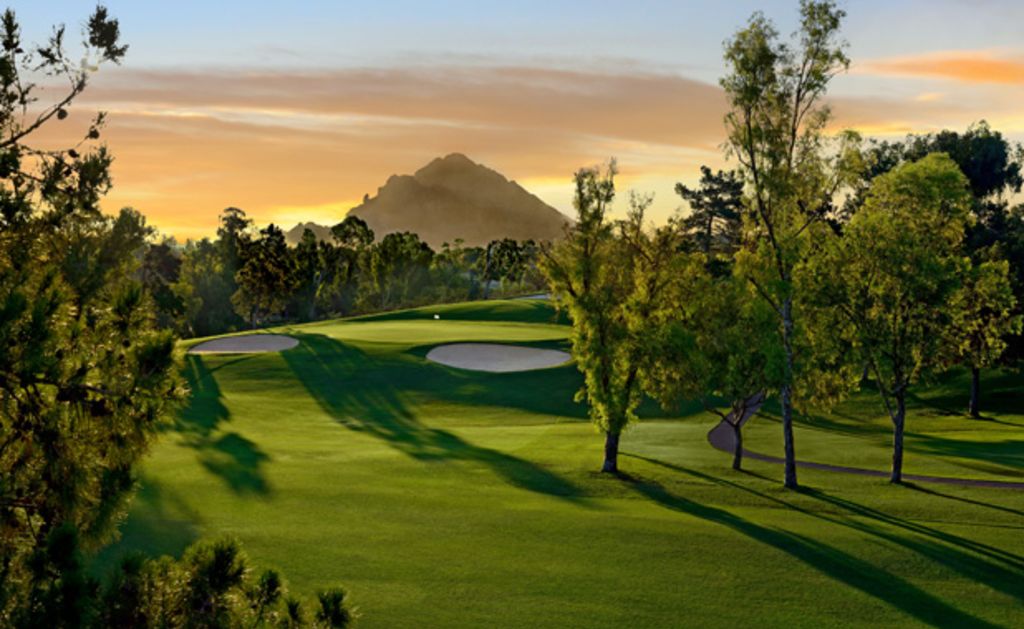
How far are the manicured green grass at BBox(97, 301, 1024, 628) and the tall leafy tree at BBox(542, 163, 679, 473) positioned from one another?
2902 mm

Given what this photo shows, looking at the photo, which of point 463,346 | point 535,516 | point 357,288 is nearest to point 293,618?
point 535,516

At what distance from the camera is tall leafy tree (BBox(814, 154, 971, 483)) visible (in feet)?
101

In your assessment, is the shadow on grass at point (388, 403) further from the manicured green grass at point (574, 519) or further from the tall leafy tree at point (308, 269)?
the tall leafy tree at point (308, 269)

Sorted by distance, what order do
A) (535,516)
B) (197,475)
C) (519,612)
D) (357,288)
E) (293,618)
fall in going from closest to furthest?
(293,618) < (519,612) < (535,516) < (197,475) < (357,288)

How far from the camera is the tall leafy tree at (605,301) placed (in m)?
33.0

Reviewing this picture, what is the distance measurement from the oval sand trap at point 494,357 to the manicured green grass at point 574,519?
1054cm

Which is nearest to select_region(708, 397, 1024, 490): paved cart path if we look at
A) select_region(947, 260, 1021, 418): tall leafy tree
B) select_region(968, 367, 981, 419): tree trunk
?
select_region(947, 260, 1021, 418): tall leafy tree

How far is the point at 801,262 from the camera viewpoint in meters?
31.5

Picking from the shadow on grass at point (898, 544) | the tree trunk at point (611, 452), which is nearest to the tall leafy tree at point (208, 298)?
the tree trunk at point (611, 452)

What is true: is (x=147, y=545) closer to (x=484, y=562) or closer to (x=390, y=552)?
(x=390, y=552)

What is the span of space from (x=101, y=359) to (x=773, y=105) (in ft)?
91.4

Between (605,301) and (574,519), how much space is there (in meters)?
10.6

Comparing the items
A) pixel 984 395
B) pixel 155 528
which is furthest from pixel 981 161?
pixel 155 528

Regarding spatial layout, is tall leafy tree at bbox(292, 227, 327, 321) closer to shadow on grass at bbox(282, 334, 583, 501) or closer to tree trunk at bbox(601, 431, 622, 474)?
shadow on grass at bbox(282, 334, 583, 501)
